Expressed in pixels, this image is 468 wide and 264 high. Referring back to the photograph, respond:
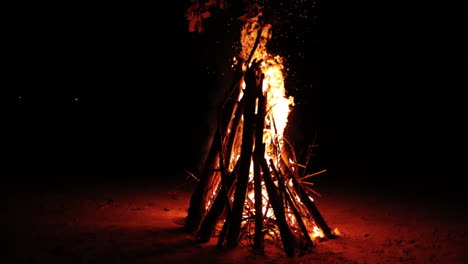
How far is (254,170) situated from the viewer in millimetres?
5801

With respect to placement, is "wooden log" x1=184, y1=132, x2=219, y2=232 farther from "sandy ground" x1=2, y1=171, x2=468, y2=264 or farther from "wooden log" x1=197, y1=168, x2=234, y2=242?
"wooden log" x1=197, y1=168, x2=234, y2=242

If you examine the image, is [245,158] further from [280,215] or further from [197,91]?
[197,91]

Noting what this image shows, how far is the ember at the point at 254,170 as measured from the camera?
5711mm

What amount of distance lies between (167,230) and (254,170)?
4.68 feet

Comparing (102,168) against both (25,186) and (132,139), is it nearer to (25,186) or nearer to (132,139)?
(25,186)

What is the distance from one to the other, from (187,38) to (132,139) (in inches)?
179

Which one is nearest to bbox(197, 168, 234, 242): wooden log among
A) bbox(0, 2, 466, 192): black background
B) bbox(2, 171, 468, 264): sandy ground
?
bbox(2, 171, 468, 264): sandy ground

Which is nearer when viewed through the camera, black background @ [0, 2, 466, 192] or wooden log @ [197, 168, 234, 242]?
wooden log @ [197, 168, 234, 242]

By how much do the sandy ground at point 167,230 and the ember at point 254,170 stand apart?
0.79 feet

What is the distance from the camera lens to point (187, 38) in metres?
15.6

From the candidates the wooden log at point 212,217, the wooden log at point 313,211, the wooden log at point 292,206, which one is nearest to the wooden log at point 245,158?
the wooden log at point 212,217

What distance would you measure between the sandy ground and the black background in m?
3.64

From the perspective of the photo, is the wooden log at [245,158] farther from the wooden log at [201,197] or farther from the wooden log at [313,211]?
the wooden log at [313,211]

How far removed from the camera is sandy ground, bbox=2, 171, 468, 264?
532 centimetres
